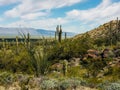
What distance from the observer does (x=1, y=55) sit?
35.5 metres

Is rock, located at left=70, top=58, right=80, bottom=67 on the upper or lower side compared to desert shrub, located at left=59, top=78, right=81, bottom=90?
lower

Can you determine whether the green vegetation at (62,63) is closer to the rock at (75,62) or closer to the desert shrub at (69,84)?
the rock at (75,62)

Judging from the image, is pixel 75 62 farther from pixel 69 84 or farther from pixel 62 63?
pixel 69 84

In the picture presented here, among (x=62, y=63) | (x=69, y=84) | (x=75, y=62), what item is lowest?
(x=75, y=62)

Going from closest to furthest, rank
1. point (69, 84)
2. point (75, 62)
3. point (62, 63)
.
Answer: point (69, 84)
point (62, 63)
point (75, 62)

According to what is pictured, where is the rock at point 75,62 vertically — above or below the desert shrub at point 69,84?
below

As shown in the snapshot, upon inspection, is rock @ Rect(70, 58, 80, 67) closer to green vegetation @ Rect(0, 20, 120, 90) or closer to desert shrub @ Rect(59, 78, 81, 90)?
green vegetation @ Rect(0, 20, 120, 90)

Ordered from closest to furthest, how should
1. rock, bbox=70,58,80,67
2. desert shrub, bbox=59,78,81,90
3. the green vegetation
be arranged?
desert shrub, bbox=59,78,81,90
the green vegetation
rock, bbox=70,58,80,67

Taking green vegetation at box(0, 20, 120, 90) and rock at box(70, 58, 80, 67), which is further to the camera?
rock at box(70, 58, 80, 67)

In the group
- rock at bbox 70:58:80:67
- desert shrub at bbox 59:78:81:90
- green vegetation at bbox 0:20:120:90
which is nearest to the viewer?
desert shrub at bbox 59:78:81:90

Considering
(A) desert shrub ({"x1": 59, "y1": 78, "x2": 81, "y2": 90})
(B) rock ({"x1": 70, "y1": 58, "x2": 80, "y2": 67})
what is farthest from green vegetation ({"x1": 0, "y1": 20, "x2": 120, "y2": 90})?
(A) desert shrub ({"x1": 59, "y1": 78, "x2": 81, "y2": 90})

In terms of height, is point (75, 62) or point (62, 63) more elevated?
point (62, 63)

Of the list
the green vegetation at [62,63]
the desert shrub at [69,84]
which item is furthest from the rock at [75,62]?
the desert shrub at [69,84]

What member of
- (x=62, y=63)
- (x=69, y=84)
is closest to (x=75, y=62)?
(x=62, y=63)
